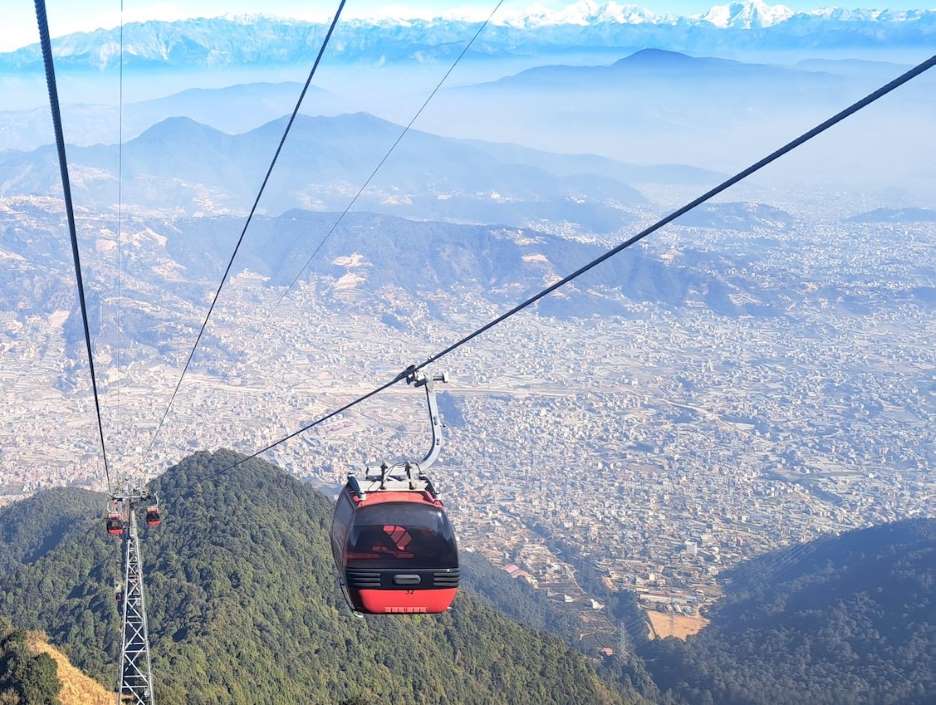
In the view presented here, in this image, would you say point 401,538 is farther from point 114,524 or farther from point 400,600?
point 114,524

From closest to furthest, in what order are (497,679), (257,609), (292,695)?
(292,695) < (257,609) < (497,679)

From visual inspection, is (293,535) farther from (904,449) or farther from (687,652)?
(904,449)

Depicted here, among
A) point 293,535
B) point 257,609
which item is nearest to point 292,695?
point 257,609

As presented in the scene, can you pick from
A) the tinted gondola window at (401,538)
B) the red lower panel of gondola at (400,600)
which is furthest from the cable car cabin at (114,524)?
the tinted gondola window at (401,538)

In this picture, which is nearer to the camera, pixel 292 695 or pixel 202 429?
pixel 292 695

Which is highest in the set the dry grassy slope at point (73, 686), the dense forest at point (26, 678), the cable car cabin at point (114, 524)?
the cable car cabin at point (114, 524)

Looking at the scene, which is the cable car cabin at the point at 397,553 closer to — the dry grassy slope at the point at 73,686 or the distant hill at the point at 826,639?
the dry grassy slope at the point at 73,686

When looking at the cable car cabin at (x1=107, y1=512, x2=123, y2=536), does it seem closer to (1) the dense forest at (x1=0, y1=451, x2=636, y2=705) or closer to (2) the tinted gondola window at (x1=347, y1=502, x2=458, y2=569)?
(2) the tinted gondola window at (x1=347, y1=502, x2=458, y2=569)
